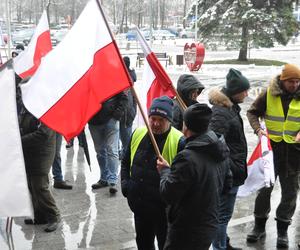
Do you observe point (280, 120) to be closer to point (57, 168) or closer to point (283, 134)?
point (283, 134)

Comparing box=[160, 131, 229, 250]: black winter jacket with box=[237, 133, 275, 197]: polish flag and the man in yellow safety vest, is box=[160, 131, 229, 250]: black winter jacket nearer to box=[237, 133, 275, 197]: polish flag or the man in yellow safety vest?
the man in yellow safety vest

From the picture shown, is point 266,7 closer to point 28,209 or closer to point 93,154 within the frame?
point 93,154

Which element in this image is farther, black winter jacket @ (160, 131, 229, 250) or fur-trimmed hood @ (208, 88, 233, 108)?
fur-trimmed hood @ (208, 88, 233, 108)

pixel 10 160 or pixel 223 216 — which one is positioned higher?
pixel 10 160

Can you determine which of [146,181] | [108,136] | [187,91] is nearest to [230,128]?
[187,91]

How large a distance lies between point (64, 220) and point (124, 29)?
66455 mm

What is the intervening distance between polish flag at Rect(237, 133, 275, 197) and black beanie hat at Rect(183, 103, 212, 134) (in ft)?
5.86

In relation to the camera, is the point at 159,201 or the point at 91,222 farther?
the point at 91,222

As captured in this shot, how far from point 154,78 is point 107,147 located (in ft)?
8.07

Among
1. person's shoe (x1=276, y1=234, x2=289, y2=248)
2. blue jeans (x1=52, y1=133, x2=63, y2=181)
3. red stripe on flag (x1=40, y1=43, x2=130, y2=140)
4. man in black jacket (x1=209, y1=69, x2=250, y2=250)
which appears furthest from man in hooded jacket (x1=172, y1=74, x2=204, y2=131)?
blue jeans (x1=52, y1=133, x2=63, y2=181)

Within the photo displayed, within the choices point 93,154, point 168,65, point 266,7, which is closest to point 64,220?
point 93,154

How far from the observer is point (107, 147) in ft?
24.6

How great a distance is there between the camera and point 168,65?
92.6 ft

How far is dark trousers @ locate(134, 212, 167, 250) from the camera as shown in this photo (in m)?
4.31
